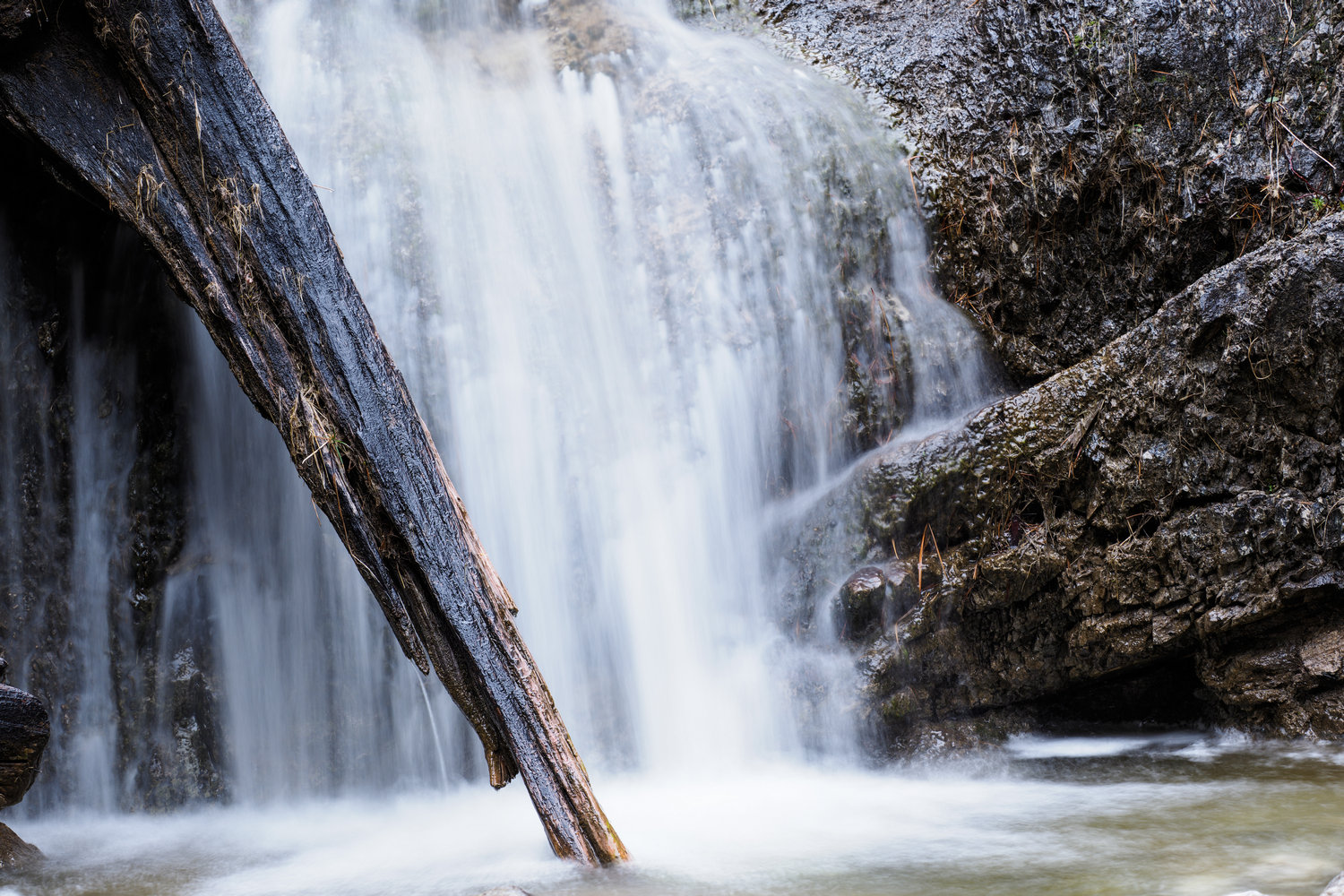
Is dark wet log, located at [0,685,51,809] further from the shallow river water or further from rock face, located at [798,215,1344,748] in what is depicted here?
rock face, located at [798,215,1344,748]

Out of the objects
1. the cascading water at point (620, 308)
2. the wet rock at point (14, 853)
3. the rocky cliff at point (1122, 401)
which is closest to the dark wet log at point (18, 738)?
the wet rock at point (14, 853)

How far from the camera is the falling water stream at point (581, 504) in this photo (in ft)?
10.4

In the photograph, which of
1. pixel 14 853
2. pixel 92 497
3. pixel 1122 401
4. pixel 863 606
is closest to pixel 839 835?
pixel 863 606

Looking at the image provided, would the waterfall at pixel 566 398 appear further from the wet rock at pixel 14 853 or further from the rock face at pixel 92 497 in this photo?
the wet rock at pixel 14 853

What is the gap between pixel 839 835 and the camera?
117 inches

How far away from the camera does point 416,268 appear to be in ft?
14.8

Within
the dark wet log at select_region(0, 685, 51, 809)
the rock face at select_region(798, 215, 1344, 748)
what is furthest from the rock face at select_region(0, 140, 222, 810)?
the rock face at select_region(798, 215, 1344, 748)

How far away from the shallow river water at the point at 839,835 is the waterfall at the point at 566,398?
12.2 inches

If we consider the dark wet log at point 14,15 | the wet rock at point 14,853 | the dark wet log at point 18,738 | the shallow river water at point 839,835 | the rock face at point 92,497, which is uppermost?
the dark wet log at point 14,15

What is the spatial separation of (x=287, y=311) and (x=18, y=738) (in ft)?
5.73

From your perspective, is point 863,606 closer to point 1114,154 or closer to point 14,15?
point 1114,154

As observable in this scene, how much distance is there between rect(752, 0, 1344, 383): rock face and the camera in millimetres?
4227

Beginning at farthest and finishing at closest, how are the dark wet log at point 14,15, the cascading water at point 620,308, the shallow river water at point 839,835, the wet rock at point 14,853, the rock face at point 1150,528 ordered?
the cascading water at point 620,308 → the rock face at point 1150,528 → the wet rock at point 14,853 → the dark wet log at point 14,15 → the shallow river water at point 839,835

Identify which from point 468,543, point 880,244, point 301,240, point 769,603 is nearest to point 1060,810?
point 769,603
